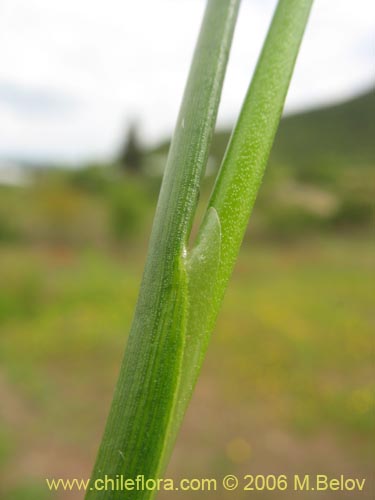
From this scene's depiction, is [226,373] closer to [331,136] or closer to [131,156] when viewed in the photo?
[331,136]

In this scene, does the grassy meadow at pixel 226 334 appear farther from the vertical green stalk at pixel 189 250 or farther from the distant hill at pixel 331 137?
the vertical green stalk at pixel 189 250

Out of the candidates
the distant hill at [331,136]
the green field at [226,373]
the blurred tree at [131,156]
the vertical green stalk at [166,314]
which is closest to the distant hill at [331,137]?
the distant hill at [331,136]

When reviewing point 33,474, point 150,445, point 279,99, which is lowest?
point 150,445

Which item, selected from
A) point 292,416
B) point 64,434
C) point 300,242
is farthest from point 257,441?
point 300,242

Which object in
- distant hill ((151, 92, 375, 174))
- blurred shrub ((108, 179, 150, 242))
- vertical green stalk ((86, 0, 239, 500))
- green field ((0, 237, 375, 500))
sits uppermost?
distant hill ((151, 92, 375, 174))

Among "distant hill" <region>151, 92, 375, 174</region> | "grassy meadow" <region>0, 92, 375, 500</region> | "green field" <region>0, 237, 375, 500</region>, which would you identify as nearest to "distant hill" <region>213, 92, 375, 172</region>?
"distant hill" <region>151, 92, 375, 174</region>

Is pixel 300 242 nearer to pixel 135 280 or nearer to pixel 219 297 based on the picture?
pixel 135 280

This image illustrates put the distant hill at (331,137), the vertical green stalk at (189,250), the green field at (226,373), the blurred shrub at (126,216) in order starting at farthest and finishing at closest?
the distant hill at (331,137), the blurred shrub at (126,216), the green field at (226,373), the vertical green stalk at (189,250)

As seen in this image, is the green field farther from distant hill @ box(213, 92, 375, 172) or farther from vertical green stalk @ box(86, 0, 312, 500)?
distant hill @ box(213, 92, 375, 172)
